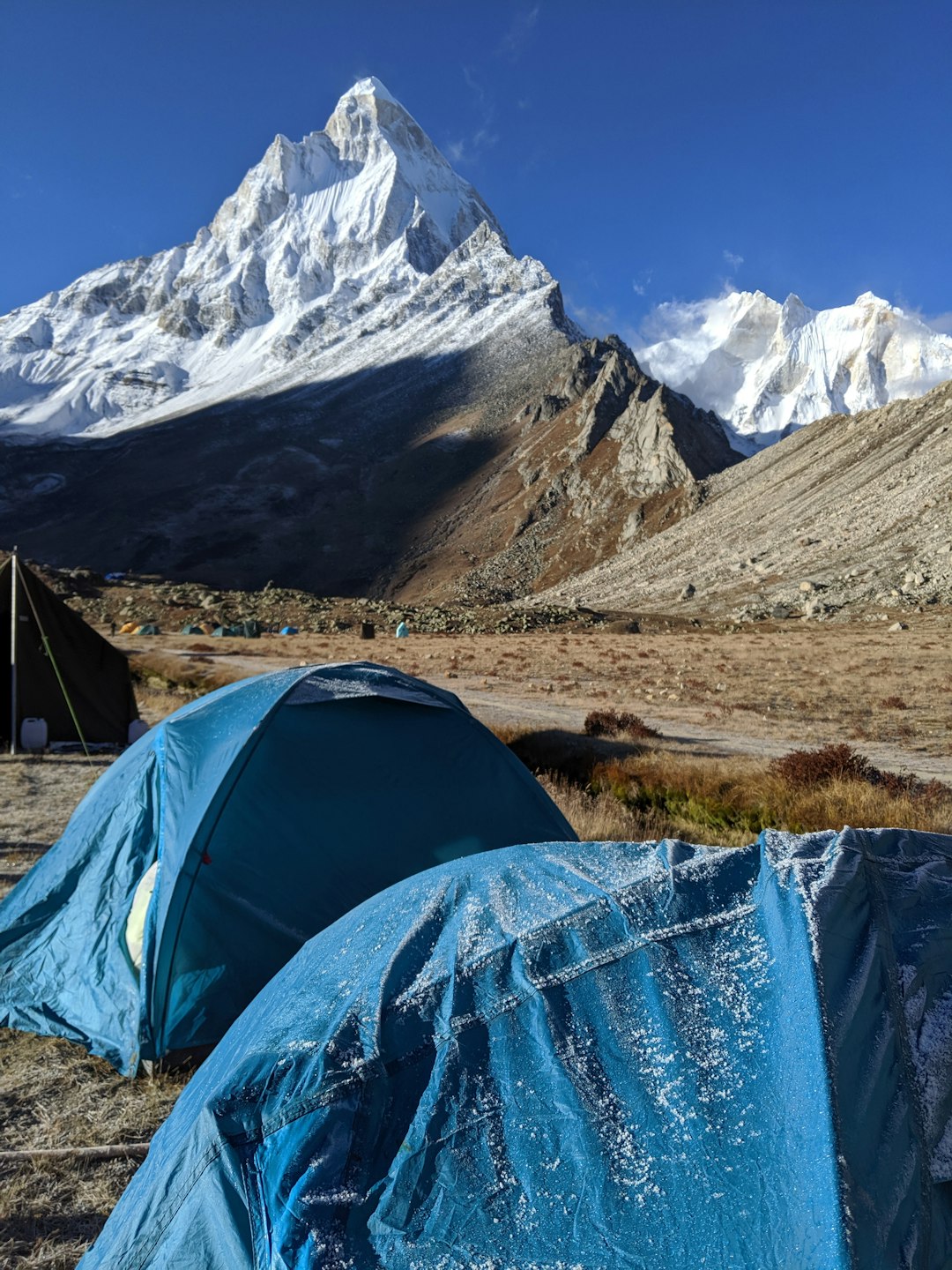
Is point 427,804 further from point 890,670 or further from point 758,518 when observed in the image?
point 758,518

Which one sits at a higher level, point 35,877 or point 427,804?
point 427,804

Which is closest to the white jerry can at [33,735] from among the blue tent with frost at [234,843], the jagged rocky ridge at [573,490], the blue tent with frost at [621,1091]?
the blue tent with frost at [234,843]

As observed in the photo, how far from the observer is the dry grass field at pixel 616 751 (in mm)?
4500

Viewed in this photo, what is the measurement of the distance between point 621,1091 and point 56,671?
13944mm

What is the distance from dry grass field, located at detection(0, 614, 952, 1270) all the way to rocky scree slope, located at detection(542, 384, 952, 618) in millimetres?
8045

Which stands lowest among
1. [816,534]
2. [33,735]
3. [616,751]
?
[616,751]

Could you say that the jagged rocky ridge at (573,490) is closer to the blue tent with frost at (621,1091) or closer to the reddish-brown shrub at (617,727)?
the reddish-brown shrub at (617,727)

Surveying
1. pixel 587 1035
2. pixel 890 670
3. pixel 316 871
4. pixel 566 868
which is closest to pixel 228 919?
pixel 316 871

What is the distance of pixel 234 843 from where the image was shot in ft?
17.8

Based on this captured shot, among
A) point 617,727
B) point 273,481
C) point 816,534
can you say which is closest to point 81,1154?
point 617,727

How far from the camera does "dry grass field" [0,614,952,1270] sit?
450 centimetres

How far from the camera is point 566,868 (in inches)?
124

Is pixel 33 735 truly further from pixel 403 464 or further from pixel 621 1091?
pixel 403 464

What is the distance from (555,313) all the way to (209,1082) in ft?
522
